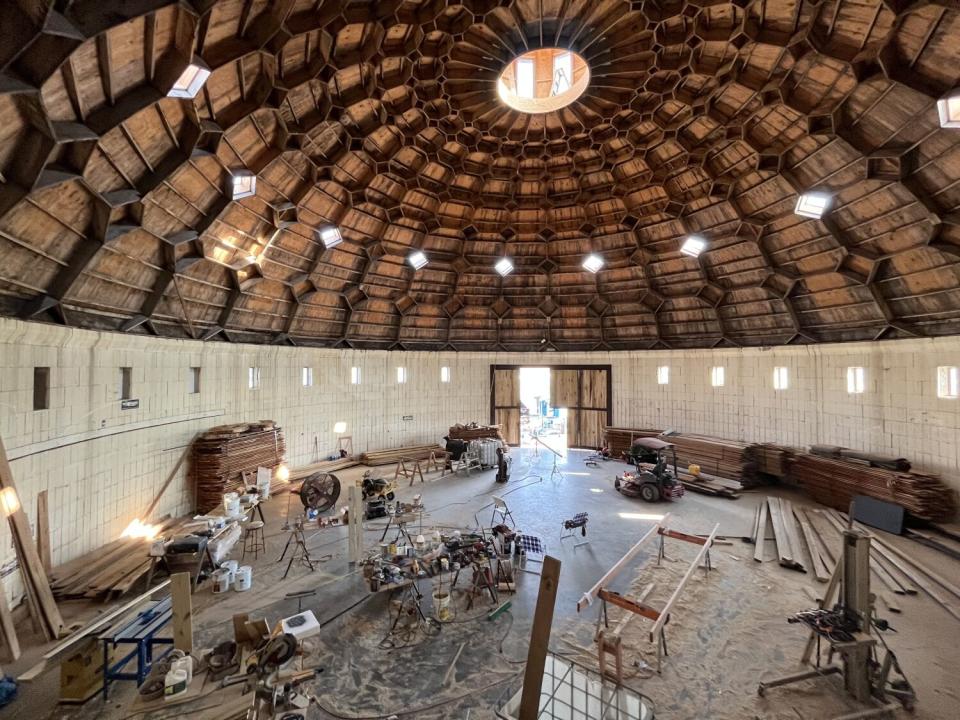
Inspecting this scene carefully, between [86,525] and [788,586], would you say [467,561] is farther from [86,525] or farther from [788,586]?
[86,525]

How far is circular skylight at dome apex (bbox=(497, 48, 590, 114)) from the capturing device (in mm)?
14271

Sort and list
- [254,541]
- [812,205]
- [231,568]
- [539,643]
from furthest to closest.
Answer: [812,205], [254,541], [231,568], [539,643]

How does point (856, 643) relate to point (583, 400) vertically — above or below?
below

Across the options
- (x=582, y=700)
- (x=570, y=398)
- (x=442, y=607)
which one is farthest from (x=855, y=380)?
(x=442, y=607)

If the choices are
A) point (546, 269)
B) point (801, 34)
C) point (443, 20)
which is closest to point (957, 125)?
point (801, 34)

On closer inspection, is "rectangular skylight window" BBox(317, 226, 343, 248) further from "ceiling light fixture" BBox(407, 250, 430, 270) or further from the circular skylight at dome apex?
the circular skylight at dome apex

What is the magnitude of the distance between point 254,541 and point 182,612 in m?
7.46

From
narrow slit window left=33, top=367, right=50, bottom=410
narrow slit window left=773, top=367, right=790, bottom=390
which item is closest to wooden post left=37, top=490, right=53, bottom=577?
narrow slit window left=33, top=367, right=50, bottom=410

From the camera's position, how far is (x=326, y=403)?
22.9 m

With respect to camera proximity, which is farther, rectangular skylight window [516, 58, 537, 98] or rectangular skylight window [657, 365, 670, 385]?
rectangular skylight window [657, 365, 670, 385]

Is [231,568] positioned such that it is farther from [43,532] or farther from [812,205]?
[812,205]

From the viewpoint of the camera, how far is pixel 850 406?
59.4 ft

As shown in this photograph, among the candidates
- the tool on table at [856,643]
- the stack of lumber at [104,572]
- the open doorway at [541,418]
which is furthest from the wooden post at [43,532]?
the open doorway at [541,418]

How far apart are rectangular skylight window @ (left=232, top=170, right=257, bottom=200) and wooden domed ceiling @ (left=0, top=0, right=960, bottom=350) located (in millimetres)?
316
